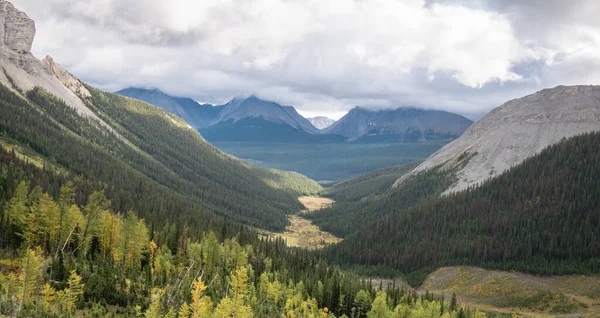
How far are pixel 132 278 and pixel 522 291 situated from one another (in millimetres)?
109191

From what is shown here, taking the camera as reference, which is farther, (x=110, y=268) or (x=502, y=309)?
(x=502, y=309)

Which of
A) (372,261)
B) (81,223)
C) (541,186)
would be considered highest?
(541,186)

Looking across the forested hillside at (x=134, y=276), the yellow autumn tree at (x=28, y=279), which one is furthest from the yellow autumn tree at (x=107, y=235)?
the yellow autumn tree at (x=28, y=279)

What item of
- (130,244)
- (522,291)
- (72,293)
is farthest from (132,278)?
(522,291)

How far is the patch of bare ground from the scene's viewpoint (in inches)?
4846

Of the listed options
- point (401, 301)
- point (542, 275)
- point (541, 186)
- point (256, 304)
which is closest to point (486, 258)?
point (542, 275)

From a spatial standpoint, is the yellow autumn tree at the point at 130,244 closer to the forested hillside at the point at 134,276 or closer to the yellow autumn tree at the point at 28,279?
the forested hillside at the point at 134,276

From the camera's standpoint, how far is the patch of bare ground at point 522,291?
404 feet

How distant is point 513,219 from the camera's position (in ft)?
609

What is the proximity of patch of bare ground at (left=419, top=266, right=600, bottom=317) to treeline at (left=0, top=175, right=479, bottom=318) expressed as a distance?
1101 inches

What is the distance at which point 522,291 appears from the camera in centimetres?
13362

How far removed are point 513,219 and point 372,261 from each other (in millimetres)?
59958

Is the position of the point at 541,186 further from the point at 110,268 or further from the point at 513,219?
the point at 110,268

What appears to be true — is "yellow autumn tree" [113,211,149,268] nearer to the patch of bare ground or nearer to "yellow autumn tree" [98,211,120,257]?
"yellow autumn tree" [98,211,120,257]
